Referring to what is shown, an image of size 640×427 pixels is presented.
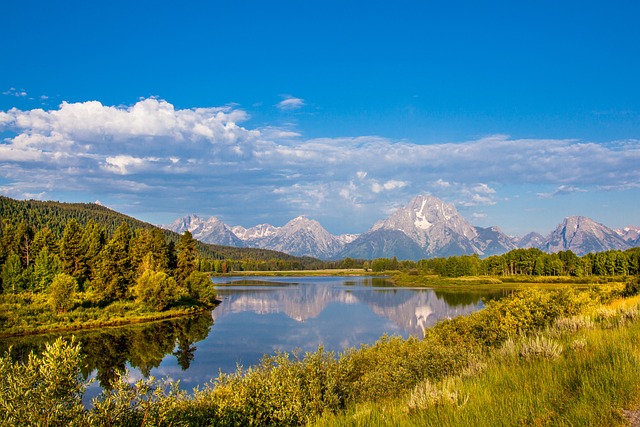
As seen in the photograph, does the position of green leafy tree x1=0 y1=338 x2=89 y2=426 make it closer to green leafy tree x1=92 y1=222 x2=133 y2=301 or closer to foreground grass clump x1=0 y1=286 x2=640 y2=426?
foreground grass clump x1=0 y1=286 x2=640 y2=426

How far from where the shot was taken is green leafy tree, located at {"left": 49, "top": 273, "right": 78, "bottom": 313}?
6344 cm

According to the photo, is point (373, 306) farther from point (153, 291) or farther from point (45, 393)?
point (45, 393)

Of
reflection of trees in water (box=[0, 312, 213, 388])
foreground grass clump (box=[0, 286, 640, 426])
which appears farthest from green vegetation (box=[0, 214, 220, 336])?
foreground grass clump (box=[0, 286, 640, 426])

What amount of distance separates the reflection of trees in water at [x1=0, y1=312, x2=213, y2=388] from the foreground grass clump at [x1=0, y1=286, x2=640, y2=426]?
25744 millimetres

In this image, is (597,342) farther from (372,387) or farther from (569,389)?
(372,387)

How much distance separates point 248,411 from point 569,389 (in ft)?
31.0

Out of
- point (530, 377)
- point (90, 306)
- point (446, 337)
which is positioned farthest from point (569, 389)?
point (90, 306)

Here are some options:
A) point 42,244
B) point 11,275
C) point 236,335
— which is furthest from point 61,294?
Answer: point 42,244

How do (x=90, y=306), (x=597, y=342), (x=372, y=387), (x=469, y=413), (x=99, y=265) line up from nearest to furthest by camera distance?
1. (x=469, y=413)
2. (x=597, y=342)
3. (x=372, y=387)
4. (x=90, y=306)
5. (x=99, y=265)

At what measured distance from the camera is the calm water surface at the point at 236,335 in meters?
43.2

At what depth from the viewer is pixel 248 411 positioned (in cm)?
1422

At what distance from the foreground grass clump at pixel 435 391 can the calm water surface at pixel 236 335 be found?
35.4 ft

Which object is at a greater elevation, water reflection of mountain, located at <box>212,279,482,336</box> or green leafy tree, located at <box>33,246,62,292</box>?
green leafy tree, located at <box>33,246,62,292</box>

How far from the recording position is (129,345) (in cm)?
5159
